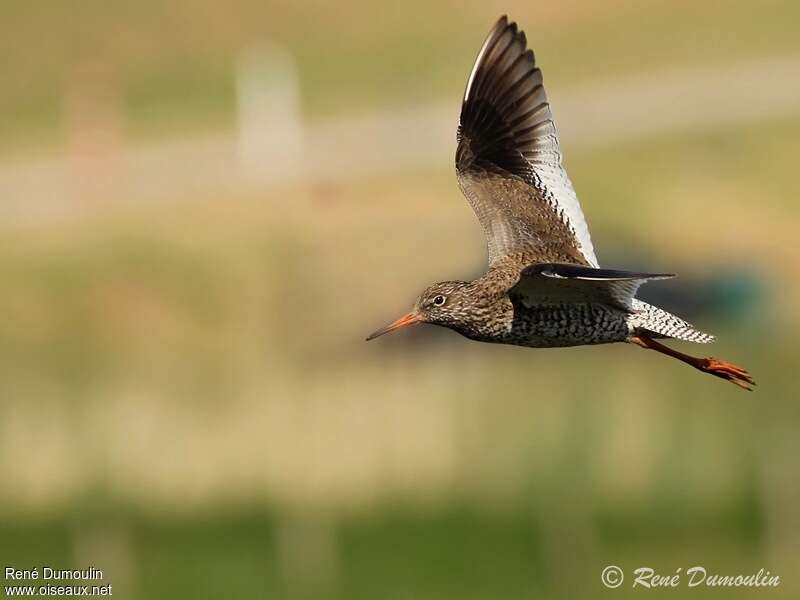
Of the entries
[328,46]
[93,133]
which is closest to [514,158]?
[93,133]

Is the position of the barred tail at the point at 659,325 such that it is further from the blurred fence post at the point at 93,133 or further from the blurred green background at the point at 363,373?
the blurred fence post at the point at 93,133

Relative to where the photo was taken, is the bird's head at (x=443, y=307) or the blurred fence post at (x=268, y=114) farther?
the blurred fence post at (x=268, y=114)

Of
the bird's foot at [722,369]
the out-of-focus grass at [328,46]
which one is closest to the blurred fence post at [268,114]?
the out-of-focus grass at [328,46]

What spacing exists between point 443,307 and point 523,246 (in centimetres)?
82

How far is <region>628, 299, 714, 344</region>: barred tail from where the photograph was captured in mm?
12773

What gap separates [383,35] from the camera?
51906 millimetres

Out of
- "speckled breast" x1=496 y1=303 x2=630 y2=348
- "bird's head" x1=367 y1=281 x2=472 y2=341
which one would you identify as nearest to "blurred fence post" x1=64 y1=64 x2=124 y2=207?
"bird's head" x1=367 y1=281 x2=472 y2=341

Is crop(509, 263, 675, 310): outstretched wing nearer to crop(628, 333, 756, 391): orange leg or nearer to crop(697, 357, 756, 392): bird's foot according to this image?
crop(628, 333, 756, 391): orange leg

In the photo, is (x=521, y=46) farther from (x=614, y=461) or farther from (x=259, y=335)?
(x=259, y=335)

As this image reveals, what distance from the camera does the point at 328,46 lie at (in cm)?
5131

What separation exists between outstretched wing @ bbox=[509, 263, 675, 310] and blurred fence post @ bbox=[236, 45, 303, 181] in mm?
24431

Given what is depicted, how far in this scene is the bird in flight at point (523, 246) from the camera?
41.0ft

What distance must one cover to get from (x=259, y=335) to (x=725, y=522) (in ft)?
28.2

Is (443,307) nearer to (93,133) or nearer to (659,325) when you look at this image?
(659,325)
